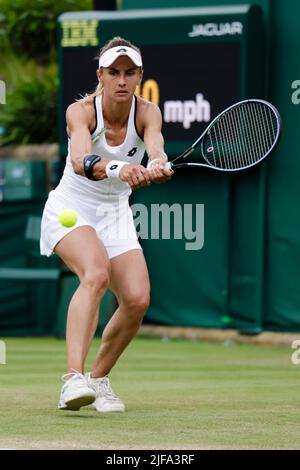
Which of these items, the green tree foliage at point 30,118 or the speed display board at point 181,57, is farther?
the green tree foliage at point 30,118

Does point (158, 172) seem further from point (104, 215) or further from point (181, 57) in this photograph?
point (181, 57)

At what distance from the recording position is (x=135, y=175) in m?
6.71

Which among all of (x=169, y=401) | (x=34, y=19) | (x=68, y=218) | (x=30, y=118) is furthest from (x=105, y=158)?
(x=34, y=19)

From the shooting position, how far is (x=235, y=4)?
12812 millimetres

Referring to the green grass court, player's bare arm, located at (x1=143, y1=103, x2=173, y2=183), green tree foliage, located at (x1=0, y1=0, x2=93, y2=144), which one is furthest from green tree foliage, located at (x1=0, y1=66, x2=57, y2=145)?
player's bare arm, located at (x1=143, y1=103, x2=173, y2=183)

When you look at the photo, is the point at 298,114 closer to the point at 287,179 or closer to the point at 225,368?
the point at 287,179

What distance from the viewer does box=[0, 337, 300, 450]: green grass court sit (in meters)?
6.11

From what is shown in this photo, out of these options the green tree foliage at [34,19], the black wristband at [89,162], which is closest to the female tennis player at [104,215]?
the black wristband at [89,162]

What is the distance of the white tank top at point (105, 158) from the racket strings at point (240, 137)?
390 mm

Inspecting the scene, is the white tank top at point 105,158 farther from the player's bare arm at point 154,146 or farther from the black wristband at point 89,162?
the black wristband at point 89,162

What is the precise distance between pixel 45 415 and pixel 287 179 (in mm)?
5796

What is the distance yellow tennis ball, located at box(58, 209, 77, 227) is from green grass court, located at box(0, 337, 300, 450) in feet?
3.13

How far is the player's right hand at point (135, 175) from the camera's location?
6699mm

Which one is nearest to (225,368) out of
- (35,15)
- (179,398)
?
(179,398)
